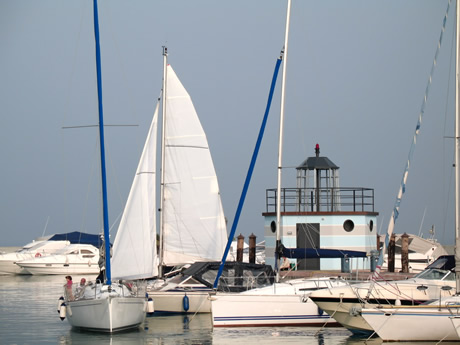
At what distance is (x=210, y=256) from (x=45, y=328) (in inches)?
373

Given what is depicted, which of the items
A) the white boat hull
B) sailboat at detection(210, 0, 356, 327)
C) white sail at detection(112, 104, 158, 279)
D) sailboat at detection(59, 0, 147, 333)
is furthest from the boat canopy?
the white boat hull

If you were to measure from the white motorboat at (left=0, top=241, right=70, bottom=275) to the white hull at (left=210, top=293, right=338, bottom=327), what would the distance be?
3808 centimetres

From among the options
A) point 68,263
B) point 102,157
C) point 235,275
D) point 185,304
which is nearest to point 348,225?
point 235,275

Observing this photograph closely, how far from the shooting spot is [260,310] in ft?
79.4

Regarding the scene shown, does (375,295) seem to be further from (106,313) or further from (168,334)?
(106,313)

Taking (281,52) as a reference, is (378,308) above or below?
below

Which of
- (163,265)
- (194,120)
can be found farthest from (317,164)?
(163,265)

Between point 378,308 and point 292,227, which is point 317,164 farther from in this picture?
point 378,308

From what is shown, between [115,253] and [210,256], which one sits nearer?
[115,253]

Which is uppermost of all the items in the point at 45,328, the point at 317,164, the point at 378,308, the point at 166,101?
the point at 166,101

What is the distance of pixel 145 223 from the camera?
2916 cm

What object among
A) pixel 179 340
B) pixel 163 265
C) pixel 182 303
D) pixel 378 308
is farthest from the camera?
pixel 163 265

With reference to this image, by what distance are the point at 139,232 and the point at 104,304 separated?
616 cm

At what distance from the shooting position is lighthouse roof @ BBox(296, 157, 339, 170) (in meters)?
36.2
